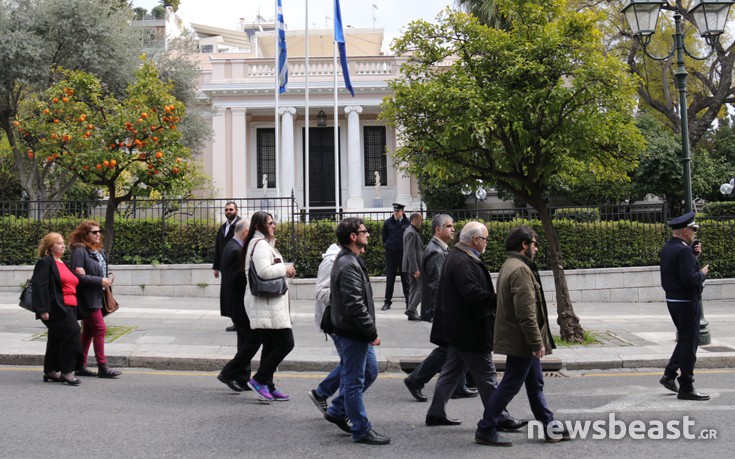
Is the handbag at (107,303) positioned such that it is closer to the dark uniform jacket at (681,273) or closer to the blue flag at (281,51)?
the dark uniform jacket at (681,273)

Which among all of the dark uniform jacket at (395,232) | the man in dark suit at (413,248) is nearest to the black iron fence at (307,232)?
the dark uniform jacket at (395,232)

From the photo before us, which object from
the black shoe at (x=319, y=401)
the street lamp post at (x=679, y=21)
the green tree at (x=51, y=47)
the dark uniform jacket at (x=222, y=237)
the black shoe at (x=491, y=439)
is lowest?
the black shoe at (x=491, y=439)

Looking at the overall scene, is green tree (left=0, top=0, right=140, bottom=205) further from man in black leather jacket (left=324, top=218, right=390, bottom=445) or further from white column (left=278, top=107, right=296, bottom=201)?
man in black leather jacket (left=324, top=218, right=390, bottom=445)

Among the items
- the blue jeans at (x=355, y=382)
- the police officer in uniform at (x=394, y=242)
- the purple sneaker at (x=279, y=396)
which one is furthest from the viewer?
the police officer in uniform at (x=394, y=242)

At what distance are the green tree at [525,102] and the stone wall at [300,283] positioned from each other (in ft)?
16.1

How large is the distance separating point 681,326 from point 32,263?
43.6 feet

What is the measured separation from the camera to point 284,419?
6164 mm

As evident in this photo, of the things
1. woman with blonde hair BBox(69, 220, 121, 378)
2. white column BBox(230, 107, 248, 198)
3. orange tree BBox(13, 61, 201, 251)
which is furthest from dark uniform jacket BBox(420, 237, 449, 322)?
white column BBox(230, 107, 248, 198)

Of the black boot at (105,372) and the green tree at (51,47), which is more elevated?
the green tree at (51,47)

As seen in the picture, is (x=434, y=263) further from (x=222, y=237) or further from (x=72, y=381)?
(x=72, y=381)

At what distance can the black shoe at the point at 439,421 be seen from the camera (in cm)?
587

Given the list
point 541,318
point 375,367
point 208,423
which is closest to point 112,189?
point 208,423

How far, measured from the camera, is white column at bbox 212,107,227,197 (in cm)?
2875

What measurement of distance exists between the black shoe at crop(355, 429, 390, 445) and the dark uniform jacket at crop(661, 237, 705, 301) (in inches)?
135
